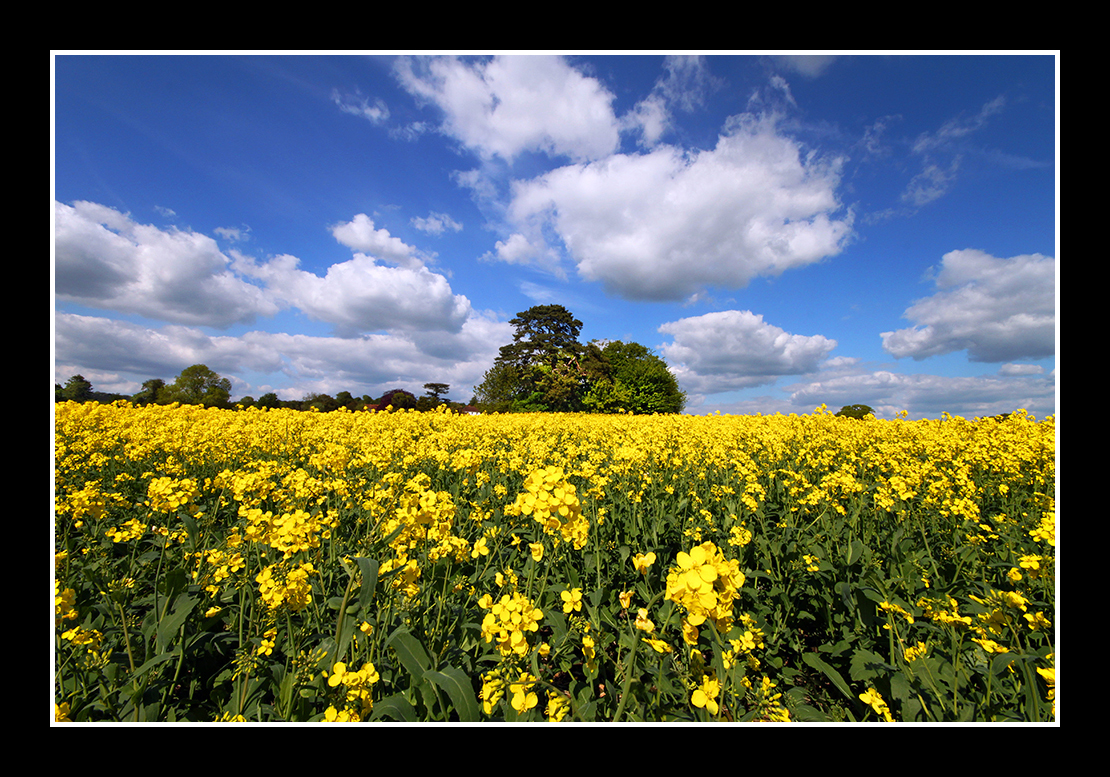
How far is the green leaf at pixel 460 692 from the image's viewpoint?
139cm

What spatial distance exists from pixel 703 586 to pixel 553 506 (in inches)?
26.3

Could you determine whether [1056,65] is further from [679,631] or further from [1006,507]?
[1006,507]

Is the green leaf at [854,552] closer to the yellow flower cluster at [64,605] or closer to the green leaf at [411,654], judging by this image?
the green leaf at [411,654]

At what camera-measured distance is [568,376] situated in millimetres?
37844

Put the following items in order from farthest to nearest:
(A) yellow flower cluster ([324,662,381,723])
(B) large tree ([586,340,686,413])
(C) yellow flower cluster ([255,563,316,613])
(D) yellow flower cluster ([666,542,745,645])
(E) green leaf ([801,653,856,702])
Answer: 1. (B) large tree ([586,340,686,413])
2. (E) green leaf ([801,653,856,702])
3. (C) yellow flower cluster ([255,563,316,613])
4. (A) yellow flower cluster ([324,662,381,723])
5. (D) yellow flower cluster ([666,542,745,645])

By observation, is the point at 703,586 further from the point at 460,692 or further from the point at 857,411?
the point at 857,411

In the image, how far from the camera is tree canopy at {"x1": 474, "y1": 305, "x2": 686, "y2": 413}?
3575 cm

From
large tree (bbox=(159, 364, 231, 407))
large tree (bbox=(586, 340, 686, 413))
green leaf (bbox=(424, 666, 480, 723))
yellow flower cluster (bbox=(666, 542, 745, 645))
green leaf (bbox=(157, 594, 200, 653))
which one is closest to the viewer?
yellow flower cluster (bbox=(666, 542, 745, 645))

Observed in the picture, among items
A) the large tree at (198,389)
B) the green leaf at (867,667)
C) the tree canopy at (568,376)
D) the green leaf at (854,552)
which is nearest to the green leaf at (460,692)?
the green leaf at (867,667)

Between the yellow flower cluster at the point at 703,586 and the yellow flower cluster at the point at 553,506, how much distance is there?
48 centimetres

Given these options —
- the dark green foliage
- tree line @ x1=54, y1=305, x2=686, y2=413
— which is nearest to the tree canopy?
tree line @ x1=54, y1=305, x2=686, y2=413

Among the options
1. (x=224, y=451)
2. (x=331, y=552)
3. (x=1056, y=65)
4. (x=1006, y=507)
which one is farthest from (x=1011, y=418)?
(x=224, y=451)

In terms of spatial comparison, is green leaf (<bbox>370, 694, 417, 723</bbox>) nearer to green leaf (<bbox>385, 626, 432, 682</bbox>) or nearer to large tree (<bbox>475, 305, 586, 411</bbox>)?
green leaf (<bbox>385, 626, 432, 682</bbox>)

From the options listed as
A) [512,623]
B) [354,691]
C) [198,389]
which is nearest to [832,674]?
[512,623]
